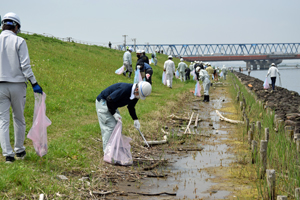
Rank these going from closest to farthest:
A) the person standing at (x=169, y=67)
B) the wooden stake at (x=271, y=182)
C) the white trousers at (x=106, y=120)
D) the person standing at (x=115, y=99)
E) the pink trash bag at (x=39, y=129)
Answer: the wooden stake at (x=271, y=182) → the pink trash bag at (x=39, y=129) → the person standing at (x=115, y=99) → the white trousers at (x=106, y=120) → the person standing at (x=169, y=67)

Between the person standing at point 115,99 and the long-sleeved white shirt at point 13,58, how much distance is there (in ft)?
4.13

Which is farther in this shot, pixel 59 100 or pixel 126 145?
pixel 59 100

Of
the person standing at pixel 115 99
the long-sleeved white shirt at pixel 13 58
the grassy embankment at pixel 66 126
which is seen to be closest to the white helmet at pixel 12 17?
the long-sleeved white shirt at pixel 13 58

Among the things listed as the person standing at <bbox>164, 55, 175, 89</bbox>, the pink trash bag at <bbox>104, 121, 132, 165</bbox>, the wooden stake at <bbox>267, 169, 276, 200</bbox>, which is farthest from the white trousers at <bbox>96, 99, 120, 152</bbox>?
the person standing at <bbox>164, 55, 175, 89</bbox>

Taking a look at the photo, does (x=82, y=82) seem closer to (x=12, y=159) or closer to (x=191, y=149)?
(x=191, y=149)

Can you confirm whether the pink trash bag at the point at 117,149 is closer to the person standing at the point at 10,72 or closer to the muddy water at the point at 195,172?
the muddy water at the point at 195,172

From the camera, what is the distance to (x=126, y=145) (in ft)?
18.5

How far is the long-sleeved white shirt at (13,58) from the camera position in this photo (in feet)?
15.3

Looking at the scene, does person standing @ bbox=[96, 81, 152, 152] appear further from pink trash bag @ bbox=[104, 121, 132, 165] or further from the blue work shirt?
pink trash bag @ bbox=[104, 121, 132, 165]

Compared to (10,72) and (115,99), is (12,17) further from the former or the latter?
(115,99)

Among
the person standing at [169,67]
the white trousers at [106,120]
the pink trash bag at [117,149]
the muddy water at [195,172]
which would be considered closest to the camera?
the muddy water at [195,172]

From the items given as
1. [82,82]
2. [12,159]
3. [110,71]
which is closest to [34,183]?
[12,159]

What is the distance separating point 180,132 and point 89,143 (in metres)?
2.83

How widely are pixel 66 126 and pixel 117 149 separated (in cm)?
310
